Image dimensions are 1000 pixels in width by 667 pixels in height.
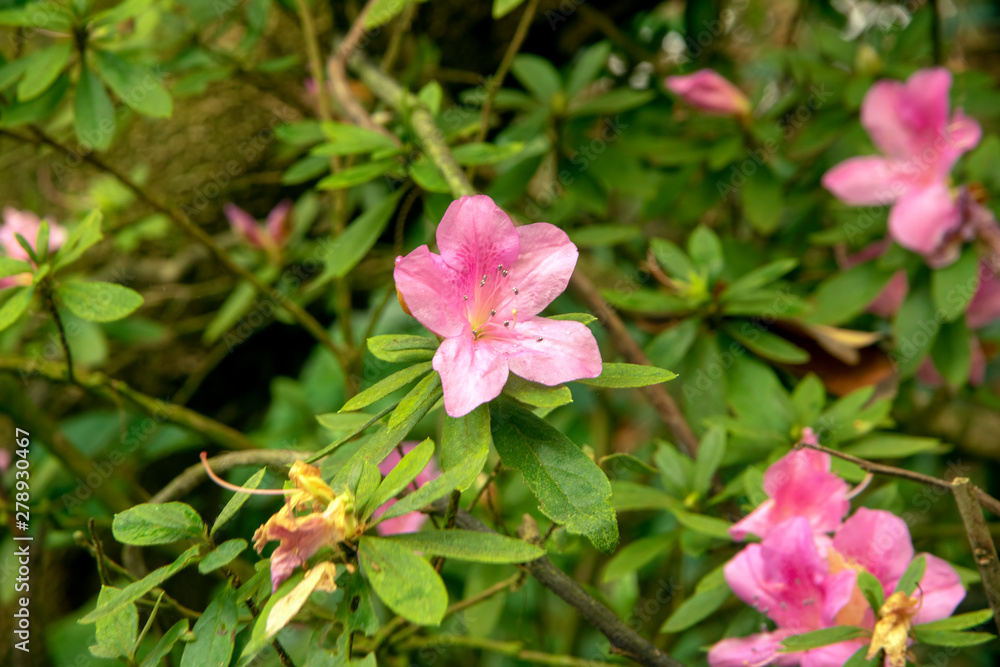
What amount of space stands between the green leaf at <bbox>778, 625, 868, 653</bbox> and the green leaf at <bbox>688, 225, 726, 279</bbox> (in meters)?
0.58

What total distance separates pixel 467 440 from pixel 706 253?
71 centimetres

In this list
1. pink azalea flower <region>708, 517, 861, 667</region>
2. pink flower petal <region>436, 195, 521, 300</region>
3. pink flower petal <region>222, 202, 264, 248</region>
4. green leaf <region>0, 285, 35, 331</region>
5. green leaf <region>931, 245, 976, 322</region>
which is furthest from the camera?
pink flower petal <region>222, 202, 264, 248</region>

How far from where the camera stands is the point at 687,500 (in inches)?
38.4

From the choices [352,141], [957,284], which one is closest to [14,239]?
[352,141]

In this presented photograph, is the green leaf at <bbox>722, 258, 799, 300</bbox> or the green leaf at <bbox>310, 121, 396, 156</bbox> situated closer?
the green leaf at <bbox>310, 121, 396, 156</bbox>

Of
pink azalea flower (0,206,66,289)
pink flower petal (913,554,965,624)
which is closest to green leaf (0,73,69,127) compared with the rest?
pink azalea flower (0,206,66,289)

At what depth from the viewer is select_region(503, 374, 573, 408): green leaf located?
599 mm

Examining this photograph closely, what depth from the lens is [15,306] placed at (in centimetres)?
89

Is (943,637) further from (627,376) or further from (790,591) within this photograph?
(627,376)

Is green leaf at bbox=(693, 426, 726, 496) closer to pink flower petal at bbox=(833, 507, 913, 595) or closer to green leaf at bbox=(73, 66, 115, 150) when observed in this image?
pink flower petal at bbox=(833, 507, 913, 595)

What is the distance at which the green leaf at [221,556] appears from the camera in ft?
1.96

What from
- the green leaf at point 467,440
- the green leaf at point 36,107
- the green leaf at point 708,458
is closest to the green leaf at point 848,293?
the green leaf at point 708,458

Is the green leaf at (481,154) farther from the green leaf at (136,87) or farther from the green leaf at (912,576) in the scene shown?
the green leaf at (912,576)

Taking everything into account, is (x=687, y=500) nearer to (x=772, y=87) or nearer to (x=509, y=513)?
(x=509, y=513)
